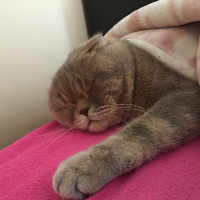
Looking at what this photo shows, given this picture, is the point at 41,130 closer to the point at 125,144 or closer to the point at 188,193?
the point at 125,144

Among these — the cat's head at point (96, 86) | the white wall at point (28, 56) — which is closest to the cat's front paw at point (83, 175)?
the cat's head at point (96, 86)

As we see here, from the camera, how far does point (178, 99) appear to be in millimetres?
862

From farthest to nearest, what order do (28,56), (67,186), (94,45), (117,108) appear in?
(28,56) → (94,45) → (117,108) → (67,186)

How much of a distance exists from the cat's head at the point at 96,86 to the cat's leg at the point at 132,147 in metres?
0.18

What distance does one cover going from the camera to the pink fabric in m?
0.62

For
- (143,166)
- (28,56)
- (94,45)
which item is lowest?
(143,166)

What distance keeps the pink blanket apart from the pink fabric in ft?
1.13

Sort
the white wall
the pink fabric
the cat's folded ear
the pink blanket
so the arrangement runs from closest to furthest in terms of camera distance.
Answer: the pink fabric
the pink blanket
the cat's folded ear
the white wall

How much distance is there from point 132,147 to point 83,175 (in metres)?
0.18

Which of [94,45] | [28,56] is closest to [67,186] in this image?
[94,45]

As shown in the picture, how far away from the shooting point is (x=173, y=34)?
41.2 inches

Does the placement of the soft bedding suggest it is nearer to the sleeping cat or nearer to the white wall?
the sleeping cat

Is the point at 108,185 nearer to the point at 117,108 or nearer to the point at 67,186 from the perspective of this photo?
the point at 67,186

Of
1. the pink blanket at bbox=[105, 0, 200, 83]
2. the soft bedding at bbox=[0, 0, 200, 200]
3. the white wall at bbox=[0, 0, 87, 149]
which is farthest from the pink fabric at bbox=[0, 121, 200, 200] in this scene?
the white wall at bbox=[0, 0, 87, 149]
